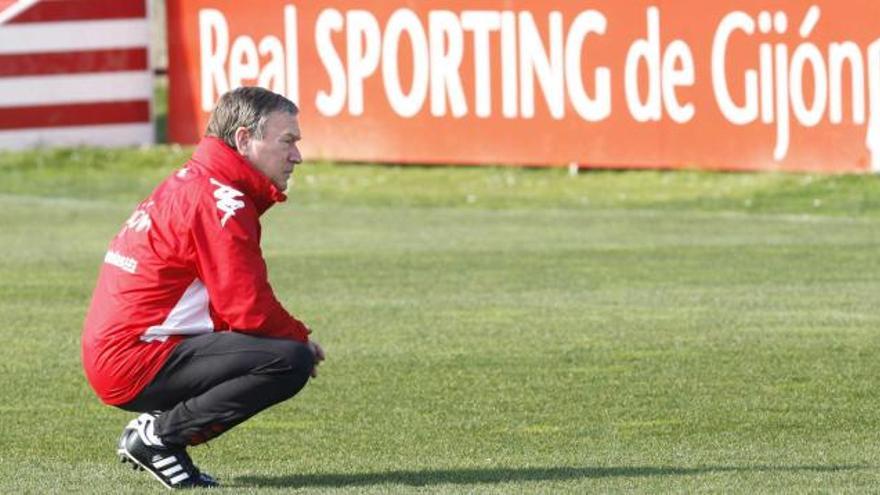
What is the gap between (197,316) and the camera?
22.8 ft

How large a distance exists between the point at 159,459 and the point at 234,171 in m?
0.92

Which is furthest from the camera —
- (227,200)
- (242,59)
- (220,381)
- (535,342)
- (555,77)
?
(242,59)

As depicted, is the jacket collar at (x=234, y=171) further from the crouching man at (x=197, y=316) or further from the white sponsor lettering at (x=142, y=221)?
the white sponsor lettering at (x=142, y=221)

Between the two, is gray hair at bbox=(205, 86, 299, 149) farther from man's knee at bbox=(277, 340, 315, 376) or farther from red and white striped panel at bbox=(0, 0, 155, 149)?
red and white striped panel at bbox=(0, 0, 155, 149)

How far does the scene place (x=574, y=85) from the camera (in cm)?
2050

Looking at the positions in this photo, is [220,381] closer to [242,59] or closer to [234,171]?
[234,171]

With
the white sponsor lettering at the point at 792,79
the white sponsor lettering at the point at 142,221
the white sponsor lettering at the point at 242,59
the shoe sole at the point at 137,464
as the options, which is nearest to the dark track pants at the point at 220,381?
the shoe sole at the point at 137,464

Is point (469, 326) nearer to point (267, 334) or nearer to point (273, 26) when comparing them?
point (267, 334)

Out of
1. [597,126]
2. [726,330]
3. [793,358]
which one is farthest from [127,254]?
[597,126]

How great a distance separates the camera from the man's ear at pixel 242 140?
6.84m

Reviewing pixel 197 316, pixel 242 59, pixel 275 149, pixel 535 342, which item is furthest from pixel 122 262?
pixel 242 59

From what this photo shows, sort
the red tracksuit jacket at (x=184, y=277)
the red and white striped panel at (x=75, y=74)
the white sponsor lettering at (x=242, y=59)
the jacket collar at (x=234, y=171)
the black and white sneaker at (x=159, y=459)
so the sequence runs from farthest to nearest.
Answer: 1. the red and white striped panel at (x=75, y=74)
2. the white sponsor lettering at (x=242, y=59)
3. the black and white sneaker at (x=159, y=459)
4. the jacket collar at (x=234, y=171)
5. the red tracksuit jacket at (x=184, y=277)

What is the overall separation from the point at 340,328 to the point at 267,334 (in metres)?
4.63

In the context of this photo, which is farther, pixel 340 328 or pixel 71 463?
pixel 340 328
